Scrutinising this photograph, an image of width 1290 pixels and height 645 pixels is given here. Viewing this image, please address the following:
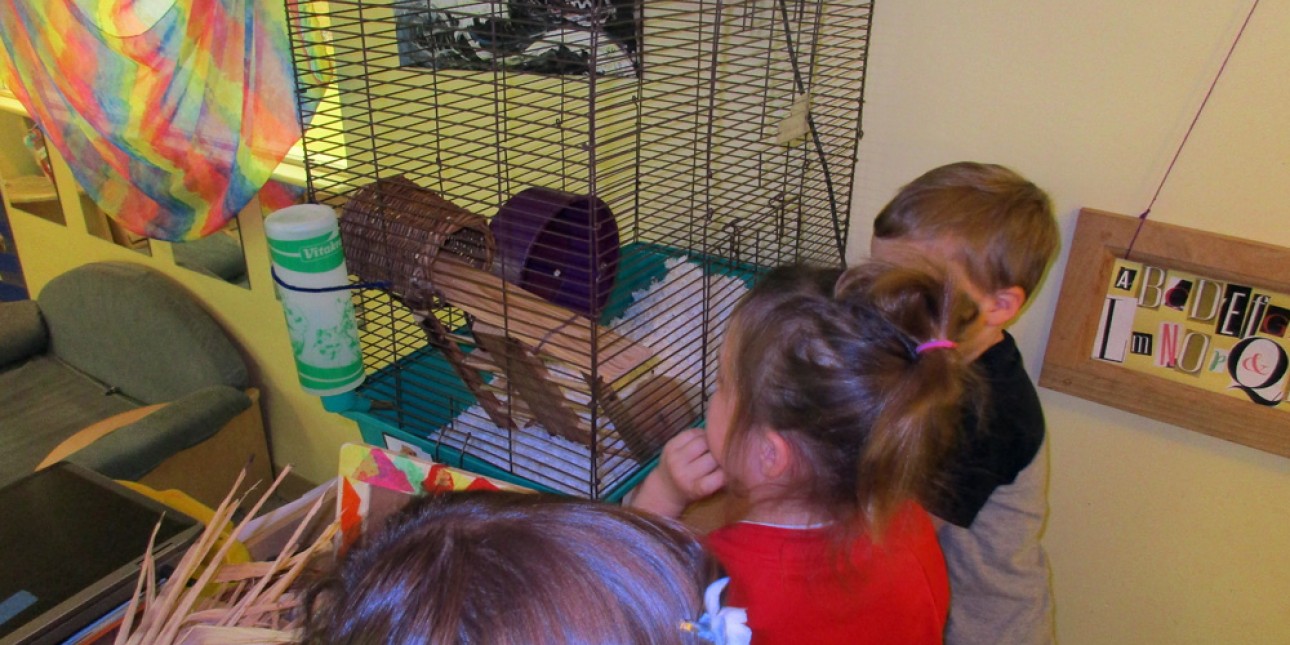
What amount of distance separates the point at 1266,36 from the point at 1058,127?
0.79 feet

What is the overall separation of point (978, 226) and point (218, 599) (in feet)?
3.29

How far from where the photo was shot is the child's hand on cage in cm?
83

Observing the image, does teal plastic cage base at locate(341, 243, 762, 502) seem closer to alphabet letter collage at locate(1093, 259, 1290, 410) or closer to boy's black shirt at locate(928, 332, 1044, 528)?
boy's black shirt at locate(928, 332, 1044, 528)

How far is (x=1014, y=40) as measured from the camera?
1122 millimetres

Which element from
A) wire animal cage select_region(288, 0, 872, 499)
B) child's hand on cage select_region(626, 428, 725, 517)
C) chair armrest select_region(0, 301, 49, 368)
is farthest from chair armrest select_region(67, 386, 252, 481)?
child's hand on cage select_region(626, 428, 725, 517)

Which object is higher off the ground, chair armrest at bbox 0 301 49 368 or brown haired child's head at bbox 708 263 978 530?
brown haired child's head at bbox 708 263 978 530

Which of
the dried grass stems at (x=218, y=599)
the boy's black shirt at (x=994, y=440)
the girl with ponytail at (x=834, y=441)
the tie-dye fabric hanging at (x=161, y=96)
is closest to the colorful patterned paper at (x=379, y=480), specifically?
the dried grass stems at (x=218, y=599)

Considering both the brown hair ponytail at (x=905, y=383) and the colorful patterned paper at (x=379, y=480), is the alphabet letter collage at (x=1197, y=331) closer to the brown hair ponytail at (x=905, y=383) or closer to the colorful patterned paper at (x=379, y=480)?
the brown hair ponytail at (x=905, y=383)

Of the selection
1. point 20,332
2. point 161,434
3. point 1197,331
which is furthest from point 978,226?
point 20,332

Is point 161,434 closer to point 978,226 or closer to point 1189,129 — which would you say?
point 978,226

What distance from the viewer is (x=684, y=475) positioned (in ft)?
2.72

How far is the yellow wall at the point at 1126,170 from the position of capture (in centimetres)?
102

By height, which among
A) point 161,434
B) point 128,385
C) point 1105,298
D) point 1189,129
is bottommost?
point 128,385

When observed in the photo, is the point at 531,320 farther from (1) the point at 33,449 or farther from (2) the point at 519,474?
(1) the point at 33,449
